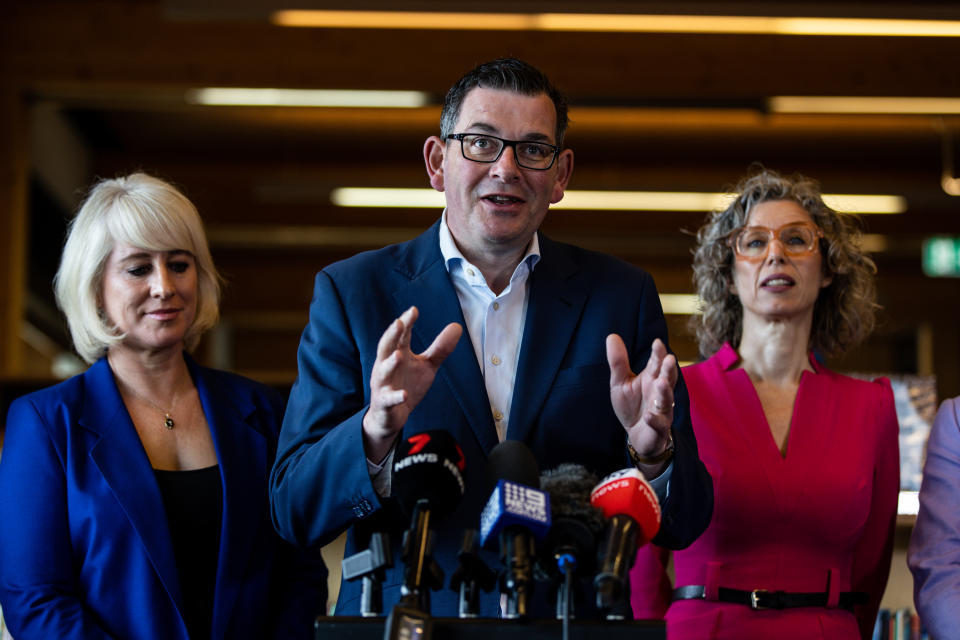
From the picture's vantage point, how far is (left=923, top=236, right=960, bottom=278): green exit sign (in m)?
10.1

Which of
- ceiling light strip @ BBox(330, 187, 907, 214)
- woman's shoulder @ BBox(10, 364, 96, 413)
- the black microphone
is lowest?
the black microphone

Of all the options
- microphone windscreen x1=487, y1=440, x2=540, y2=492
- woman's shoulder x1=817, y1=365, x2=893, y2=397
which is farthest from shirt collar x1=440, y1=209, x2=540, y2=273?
woman's shoulder x1=817, y1=365, x2=893, y2=397

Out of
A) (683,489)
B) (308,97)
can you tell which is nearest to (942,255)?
(308,97)

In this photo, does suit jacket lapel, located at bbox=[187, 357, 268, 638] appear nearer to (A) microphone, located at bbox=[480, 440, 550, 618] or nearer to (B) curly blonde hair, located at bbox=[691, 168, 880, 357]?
(A) microphone, located at bbox=[480, 440, 550, 618]

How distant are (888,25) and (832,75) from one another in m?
1.51

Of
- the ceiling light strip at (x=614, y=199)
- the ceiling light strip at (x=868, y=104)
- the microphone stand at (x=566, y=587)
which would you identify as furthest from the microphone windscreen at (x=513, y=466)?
the ceiling light strip at (x=614, y=199)

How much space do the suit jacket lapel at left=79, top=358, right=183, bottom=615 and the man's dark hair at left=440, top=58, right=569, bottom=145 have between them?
2.90 feet

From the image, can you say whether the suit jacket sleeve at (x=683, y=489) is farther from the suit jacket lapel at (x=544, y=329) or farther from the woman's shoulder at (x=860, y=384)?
the woman's shoulder at (x=860, y=384)

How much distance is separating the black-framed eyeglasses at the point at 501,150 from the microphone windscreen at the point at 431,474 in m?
0.69

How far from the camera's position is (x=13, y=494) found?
2.24 m

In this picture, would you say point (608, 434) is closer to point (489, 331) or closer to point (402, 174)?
point (489, 331)

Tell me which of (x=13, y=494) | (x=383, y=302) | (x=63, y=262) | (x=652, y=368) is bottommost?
(x=13, y=494)

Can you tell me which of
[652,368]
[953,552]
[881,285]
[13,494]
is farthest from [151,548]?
[881,285]

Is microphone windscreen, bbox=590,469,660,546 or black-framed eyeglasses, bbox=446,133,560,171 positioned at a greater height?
black-framed eyeglasses, bbox=446,133,560,171
